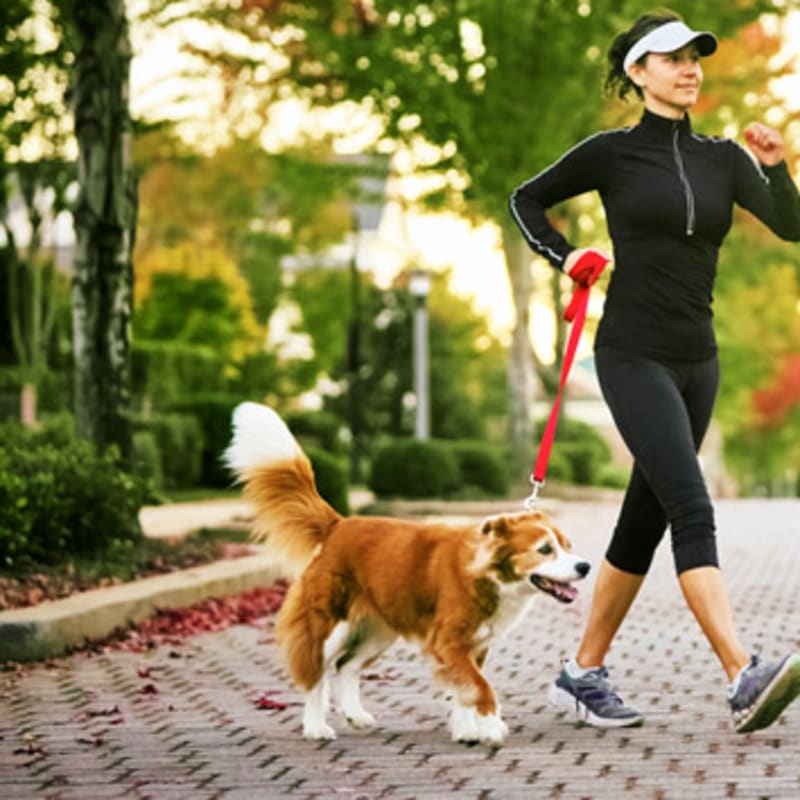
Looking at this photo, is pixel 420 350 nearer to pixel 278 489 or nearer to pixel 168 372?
pixel 168 372

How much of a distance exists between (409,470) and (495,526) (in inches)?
751

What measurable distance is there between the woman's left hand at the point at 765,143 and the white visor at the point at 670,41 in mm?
326

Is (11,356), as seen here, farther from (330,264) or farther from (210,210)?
(330,264)

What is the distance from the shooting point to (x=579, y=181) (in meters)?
6.62

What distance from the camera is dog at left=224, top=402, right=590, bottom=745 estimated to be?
621 centimetres

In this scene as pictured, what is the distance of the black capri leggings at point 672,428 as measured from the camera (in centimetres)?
624

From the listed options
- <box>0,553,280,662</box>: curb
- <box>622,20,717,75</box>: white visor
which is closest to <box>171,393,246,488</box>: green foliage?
<box>0,553,280,662</box>: curb

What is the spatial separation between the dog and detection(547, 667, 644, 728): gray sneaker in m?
0.40

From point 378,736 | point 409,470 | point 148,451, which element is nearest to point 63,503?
point 378,736

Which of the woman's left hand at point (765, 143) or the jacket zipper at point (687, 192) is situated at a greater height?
the woman's left hand at point (765, 143)

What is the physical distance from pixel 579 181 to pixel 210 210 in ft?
132

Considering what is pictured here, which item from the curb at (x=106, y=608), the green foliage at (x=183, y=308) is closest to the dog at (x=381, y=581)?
the curb at (x=106, y=608)

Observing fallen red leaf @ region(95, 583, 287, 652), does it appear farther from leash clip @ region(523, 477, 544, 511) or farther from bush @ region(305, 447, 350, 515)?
bush @ region(305, 447, 350, 515)

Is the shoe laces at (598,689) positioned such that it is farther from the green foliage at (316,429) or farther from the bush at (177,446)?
the green foliage at (316,429)
